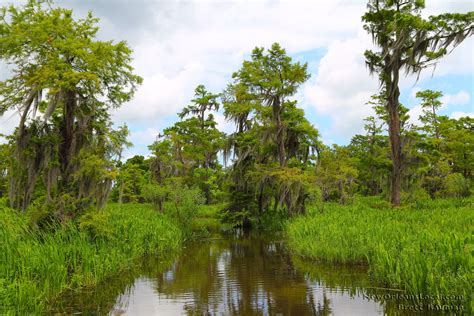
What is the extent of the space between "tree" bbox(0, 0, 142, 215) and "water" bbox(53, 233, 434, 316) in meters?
3.43

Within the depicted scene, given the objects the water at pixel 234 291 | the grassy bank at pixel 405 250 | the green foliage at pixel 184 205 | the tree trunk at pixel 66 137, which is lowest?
the water at pixel 234 291

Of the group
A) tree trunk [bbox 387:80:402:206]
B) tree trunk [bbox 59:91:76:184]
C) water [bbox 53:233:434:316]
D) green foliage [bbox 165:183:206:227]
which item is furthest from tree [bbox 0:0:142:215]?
tree trunk [bbox 387:80:402:206]

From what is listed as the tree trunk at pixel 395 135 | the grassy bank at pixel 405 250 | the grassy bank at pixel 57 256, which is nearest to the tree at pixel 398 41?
the tree trunk at pixel 395 135

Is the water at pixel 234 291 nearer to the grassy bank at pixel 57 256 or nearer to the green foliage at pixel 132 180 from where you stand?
the grassy bank at pixel 57 256

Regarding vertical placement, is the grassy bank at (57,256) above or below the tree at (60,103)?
below

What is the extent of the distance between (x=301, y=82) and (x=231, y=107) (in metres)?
4.67

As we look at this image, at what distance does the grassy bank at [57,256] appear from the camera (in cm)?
784

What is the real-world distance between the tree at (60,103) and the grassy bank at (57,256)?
1157 mm

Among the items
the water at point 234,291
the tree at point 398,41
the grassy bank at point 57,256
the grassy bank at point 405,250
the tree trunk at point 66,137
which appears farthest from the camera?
the tree at point 398,41

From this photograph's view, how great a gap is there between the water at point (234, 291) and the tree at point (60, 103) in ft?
11.3

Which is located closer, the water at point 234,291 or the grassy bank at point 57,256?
the grassy bank at point 57,256

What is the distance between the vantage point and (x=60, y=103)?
41.7ft

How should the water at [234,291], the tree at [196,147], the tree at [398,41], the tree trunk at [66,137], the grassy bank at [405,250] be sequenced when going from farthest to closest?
the tree at [196,147] < the tree at [398,41] < the tree trunk at [66,137] < the water at [234,291] < the grassy bank at [405,250]

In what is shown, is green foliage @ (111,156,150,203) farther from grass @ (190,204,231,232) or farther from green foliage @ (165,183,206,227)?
grass @ (190,204,231,232)
